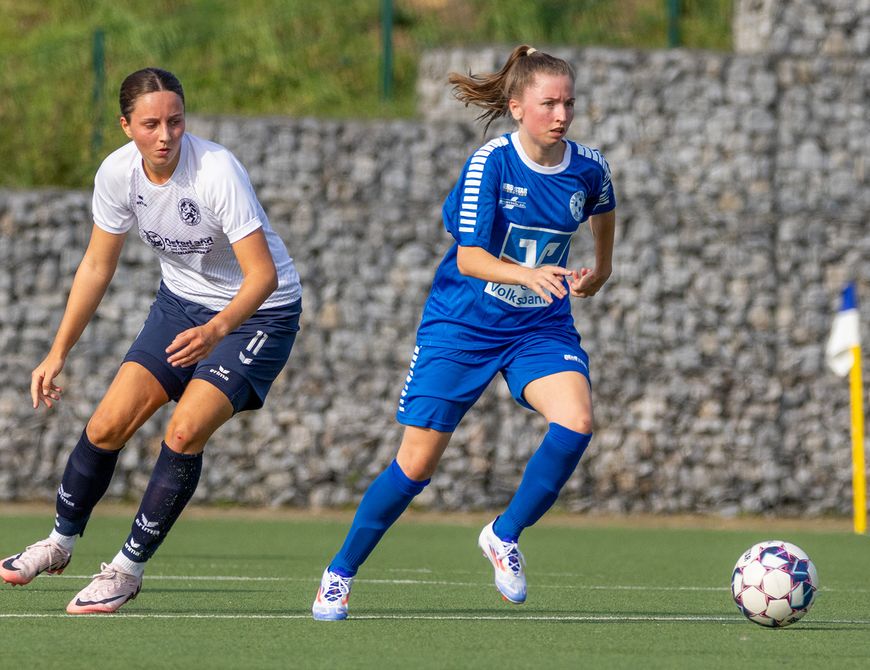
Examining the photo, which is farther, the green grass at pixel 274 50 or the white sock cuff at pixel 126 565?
the green grass at pixel 274 50

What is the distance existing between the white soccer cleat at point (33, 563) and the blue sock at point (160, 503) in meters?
0.35

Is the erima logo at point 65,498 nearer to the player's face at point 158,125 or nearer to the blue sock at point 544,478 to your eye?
the player's face at point 158,125

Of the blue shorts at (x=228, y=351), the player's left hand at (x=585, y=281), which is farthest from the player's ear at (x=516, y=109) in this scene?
the blue shorts at (x=228, y=351)

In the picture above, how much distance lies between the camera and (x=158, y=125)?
5512 mm

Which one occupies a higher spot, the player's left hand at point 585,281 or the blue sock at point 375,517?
the player's left hand at point 585,281

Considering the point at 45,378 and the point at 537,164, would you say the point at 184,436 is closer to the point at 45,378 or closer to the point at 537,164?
the point at 45,378

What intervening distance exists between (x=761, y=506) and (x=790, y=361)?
133cm

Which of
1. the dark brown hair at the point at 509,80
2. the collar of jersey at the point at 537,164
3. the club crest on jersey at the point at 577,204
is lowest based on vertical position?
the club crest on jersey at the point at 577,204

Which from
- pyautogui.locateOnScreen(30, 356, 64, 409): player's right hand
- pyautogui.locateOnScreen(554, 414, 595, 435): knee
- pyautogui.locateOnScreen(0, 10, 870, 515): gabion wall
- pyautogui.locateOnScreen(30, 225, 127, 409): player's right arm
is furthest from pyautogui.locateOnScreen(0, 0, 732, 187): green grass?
pyautogui.locateOnScreen(554, 414, 595, 435): knee

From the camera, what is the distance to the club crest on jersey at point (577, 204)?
5828mm

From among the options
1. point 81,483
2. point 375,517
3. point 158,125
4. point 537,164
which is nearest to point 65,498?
point 81,483

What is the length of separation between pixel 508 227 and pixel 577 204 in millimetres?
285

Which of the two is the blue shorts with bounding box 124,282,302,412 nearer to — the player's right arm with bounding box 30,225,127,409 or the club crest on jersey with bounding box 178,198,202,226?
the player's right arm with bounding box 30,225,127,409

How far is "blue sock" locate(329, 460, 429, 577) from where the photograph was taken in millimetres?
5758
